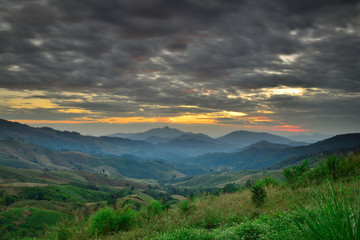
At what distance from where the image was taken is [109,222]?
1003cm

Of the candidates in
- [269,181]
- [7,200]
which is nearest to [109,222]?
[269,181]

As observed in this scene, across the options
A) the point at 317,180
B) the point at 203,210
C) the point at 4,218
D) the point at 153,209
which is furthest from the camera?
the point at 4,218

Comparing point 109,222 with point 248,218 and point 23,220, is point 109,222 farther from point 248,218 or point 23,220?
point 23,220

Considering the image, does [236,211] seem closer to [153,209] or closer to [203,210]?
[203,210]

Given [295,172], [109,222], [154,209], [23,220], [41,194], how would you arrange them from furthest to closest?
[41,194]
[23,220]
[295,172]
[154,209]
[109,222]

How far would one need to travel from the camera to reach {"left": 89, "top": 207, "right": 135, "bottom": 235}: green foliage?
32.0ft

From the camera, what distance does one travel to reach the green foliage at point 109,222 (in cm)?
975

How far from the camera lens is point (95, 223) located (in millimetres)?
9898

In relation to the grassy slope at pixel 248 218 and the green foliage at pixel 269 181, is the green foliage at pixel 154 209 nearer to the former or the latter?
the grassy slope at pixel 248 218

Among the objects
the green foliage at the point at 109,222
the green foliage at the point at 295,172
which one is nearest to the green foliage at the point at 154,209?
the green foliage at the point at 109,222

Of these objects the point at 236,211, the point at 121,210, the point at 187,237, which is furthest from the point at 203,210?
the point at 121,210

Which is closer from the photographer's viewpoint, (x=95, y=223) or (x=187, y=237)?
(x=187, y=237)

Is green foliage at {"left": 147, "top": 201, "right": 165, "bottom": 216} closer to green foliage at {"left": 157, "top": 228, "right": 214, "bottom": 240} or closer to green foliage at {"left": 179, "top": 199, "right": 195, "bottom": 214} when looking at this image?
green foliage at {"left": 179, "top": 199, "right": 195, "bottom": 214}

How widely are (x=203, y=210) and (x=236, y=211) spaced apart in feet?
5.01
